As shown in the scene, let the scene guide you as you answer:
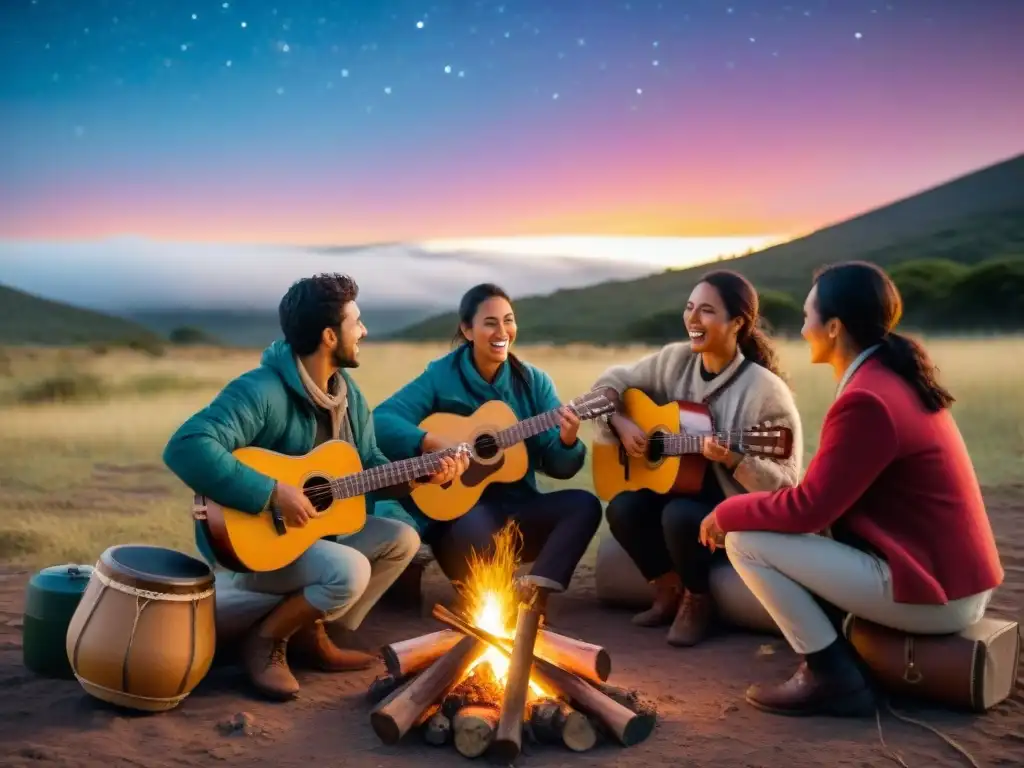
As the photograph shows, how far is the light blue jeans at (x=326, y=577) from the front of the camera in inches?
191

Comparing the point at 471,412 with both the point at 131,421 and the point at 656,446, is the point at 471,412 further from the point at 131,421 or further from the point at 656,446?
the point at 131,421

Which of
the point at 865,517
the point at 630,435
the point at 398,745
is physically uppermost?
the point at 630,435

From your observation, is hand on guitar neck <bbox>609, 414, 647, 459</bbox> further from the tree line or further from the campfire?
the tree line

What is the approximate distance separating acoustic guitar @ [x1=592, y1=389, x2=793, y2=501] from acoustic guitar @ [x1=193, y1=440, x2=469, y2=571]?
3.69 ft

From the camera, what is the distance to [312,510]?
4.88 m

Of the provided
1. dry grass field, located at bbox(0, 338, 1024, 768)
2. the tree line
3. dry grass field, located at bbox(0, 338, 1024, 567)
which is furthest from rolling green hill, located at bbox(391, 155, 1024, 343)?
dry grass field, located at bbox(0, 338, 1024, 768)

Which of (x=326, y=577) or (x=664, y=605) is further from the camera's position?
(x=664, y=605)

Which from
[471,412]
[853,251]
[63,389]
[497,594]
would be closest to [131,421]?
[63,389]

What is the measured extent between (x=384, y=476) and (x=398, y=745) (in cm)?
131

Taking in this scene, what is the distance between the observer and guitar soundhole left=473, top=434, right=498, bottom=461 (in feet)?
19.9

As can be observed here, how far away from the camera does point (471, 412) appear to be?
20.4ft

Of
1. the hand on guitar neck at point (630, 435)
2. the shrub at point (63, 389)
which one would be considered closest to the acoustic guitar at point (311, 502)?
the hand on guitar neck at point (630, 435)

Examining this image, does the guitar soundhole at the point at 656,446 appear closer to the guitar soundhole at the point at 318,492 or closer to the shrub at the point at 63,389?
the guitar soundhole at the point at 318,492

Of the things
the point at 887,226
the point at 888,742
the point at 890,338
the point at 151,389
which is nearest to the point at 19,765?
the point at 888,742
